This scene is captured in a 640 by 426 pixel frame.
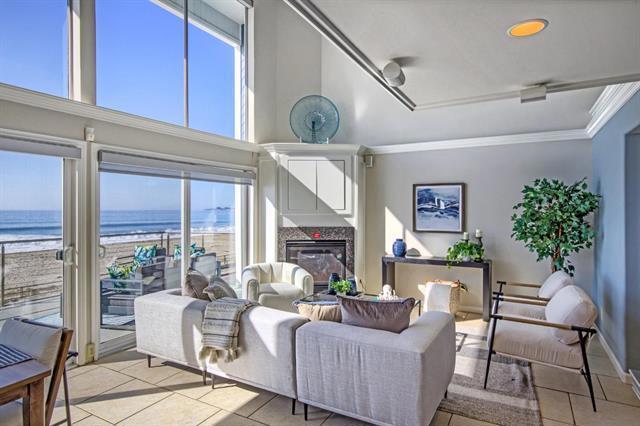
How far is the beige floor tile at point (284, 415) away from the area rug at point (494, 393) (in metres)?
0.88

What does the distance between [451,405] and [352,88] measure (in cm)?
464

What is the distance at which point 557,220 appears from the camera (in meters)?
4.18

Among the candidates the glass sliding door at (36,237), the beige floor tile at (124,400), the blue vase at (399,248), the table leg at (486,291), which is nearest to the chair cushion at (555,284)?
the table leg at (486,291)

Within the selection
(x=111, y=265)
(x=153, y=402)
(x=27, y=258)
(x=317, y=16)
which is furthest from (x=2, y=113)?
(x=317, y=16)

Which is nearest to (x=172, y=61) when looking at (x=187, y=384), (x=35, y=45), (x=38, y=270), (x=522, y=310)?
(x=35, y=45)

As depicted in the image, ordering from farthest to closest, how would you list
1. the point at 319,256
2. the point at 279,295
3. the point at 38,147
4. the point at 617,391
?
1. the point at 319,256
2. the point at 279,295
3. the point at 38,147
4. the point at 617,391

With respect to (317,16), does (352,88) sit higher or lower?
higher

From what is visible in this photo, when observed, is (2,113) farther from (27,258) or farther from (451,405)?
(451,405)

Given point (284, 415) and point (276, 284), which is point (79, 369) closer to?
point (284, 415)

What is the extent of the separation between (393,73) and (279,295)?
2.91 metres

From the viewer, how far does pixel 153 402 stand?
2.78 m

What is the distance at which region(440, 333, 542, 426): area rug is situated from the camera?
101 inches

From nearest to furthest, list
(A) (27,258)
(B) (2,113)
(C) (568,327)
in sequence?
(C) (568,327)
(B) (2,113)
(A) (27,258)

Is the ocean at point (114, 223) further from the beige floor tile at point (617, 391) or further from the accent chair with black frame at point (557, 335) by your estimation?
the beige floor tile at point (617, 391)
